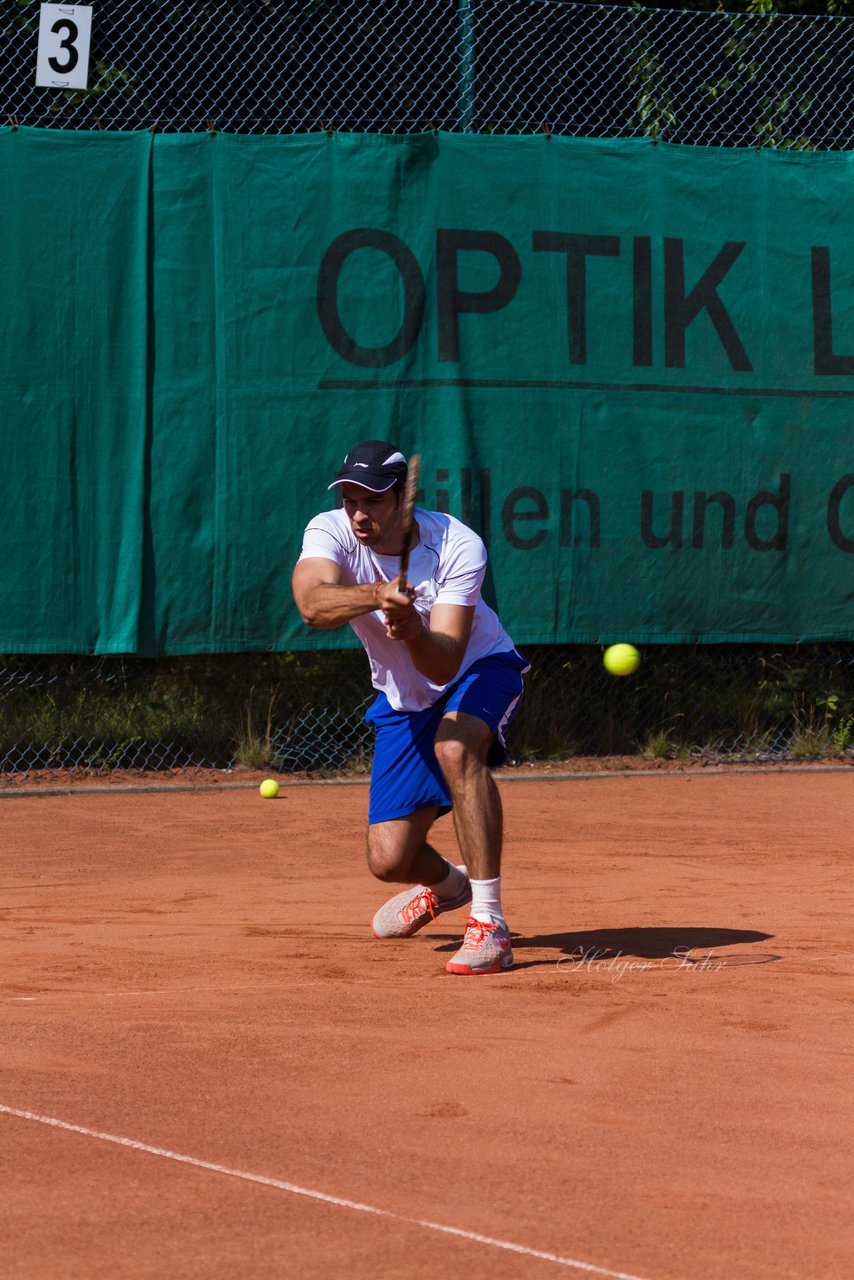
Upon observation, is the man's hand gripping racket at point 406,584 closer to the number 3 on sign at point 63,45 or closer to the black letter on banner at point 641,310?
the number 3 on sign at point 63,45

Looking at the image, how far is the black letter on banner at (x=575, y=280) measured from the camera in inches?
336

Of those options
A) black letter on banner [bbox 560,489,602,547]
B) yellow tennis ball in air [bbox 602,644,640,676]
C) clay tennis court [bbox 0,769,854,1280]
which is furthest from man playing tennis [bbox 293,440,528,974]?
black letter on banner [bbox 560,489,602,547]

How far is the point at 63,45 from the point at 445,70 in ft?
6.64

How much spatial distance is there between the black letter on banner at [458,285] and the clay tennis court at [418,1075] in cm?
304

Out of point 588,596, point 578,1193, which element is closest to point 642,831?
point 588,596

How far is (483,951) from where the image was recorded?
4.48m

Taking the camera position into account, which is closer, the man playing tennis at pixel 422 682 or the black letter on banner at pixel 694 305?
the man playing tennis at pixel 422 682

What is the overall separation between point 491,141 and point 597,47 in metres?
1.26

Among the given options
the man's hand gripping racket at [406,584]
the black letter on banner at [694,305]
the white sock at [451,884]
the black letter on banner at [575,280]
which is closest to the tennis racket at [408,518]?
the man's hand gripping racket at [406,584]

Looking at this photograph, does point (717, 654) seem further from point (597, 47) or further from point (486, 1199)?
point (486, 1199)

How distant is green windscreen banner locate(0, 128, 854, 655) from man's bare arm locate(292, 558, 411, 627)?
11.5ft

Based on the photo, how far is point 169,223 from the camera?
7.99m

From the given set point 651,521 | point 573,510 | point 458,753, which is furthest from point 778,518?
point 458,753

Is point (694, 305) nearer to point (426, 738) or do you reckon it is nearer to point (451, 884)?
point (426, 738)
